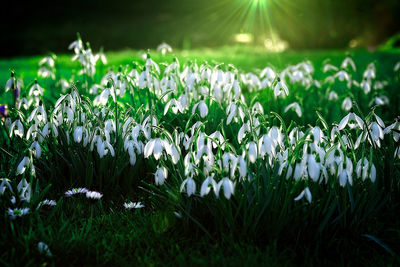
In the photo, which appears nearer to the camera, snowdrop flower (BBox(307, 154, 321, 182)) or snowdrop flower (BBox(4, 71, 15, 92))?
snowdrop flower (BBox(307, 154, 321, 182))

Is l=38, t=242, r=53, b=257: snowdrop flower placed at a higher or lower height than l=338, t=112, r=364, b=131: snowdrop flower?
lower

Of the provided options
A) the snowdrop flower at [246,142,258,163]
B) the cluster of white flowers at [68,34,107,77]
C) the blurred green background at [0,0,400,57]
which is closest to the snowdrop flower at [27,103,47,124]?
the cluster of white flowers at [68,34,107,77]

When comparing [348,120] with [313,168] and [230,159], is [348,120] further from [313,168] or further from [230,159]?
[230,159]

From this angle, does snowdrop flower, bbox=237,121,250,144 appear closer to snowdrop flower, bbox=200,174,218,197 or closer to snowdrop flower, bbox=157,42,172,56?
snowdrop flower, bbox=200,174,218,197

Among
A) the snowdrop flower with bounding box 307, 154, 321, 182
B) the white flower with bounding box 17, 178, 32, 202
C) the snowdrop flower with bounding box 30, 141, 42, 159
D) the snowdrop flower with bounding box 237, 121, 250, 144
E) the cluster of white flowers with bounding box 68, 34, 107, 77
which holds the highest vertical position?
the cluster of white flowers with bounding box 68, 34, 107, 77

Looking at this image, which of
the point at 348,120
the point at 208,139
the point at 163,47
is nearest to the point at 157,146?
the point at 208,139

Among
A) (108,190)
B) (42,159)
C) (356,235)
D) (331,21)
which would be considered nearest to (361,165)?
(356,235)

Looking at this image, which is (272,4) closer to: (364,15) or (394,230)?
(364,15)
